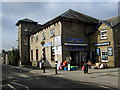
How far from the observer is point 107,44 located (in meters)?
19.0

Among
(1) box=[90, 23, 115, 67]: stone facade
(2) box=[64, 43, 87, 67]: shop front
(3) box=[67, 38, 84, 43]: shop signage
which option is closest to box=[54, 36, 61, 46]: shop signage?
(3) box=[67, 38, 84, 43]: shop signage

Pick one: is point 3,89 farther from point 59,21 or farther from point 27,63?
point 27,63

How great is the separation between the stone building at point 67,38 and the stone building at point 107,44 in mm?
1813

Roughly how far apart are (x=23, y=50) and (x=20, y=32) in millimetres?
4699

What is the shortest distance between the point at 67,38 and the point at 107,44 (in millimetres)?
5818

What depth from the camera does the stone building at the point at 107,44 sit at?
18.5m

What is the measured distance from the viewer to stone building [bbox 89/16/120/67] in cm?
1847

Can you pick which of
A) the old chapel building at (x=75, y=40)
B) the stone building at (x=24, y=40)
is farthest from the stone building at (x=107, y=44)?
the stone building at (x=24, y=40)

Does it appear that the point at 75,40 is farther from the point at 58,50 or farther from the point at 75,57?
the point at 58,50

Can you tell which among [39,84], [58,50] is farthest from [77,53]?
[39,84]

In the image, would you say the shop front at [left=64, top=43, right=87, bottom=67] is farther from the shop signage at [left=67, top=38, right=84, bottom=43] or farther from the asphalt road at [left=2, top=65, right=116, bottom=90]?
the asphalt road at [left=2, top=65, right=116, bottom=90]

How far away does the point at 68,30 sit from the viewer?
2022 centimetres

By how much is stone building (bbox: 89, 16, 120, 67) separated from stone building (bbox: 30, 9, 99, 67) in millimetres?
1813

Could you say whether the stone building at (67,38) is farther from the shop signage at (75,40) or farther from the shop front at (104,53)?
the shop front at (104,53)
